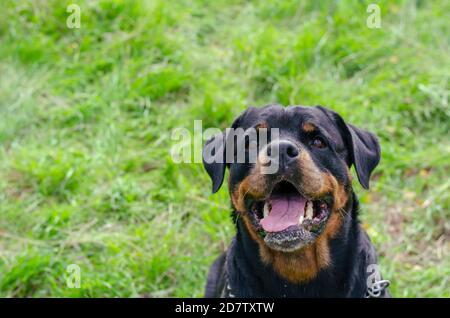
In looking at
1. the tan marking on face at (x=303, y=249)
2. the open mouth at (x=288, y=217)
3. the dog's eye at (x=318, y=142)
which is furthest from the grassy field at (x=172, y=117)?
the dog's eye at (x=318, y=142)

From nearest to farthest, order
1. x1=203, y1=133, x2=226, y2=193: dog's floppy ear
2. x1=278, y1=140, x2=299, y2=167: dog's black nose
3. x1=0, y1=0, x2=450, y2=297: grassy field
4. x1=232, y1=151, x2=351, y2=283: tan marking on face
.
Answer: x1=278, y1=140, x2=299, y2=167: dog's black nose
x1=232, y1=151, x2=351, y2=283: tan marking on face
x1=203, y1=133, x2=226, y2=193: dog's floppy ear
x1=0, y1=0, x2=450, y2=297: grassy field

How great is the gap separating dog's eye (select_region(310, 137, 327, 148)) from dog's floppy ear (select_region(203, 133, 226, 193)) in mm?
432

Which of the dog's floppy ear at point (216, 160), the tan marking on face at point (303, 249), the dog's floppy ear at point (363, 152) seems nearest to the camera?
the tan marking on face at point (303, 249)

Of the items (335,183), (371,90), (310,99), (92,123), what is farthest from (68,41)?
(335,183)

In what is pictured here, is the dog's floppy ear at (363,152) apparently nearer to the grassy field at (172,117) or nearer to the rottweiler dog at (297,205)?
the rottweiler dog at (297,205)

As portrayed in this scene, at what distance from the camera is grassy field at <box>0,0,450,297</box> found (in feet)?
14.4

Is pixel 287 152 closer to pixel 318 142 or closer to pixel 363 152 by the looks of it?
pixel 318 142

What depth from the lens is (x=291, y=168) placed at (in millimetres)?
3154

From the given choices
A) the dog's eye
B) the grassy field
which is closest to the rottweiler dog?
the dog's eye

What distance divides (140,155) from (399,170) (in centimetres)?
174

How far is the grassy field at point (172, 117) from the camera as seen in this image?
14.4 ft

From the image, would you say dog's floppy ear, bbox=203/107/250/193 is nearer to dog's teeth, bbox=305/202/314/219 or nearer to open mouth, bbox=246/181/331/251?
open mouth, bbox=246/181/331/251

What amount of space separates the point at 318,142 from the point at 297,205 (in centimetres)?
30

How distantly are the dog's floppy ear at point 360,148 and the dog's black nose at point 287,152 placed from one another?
374mm
